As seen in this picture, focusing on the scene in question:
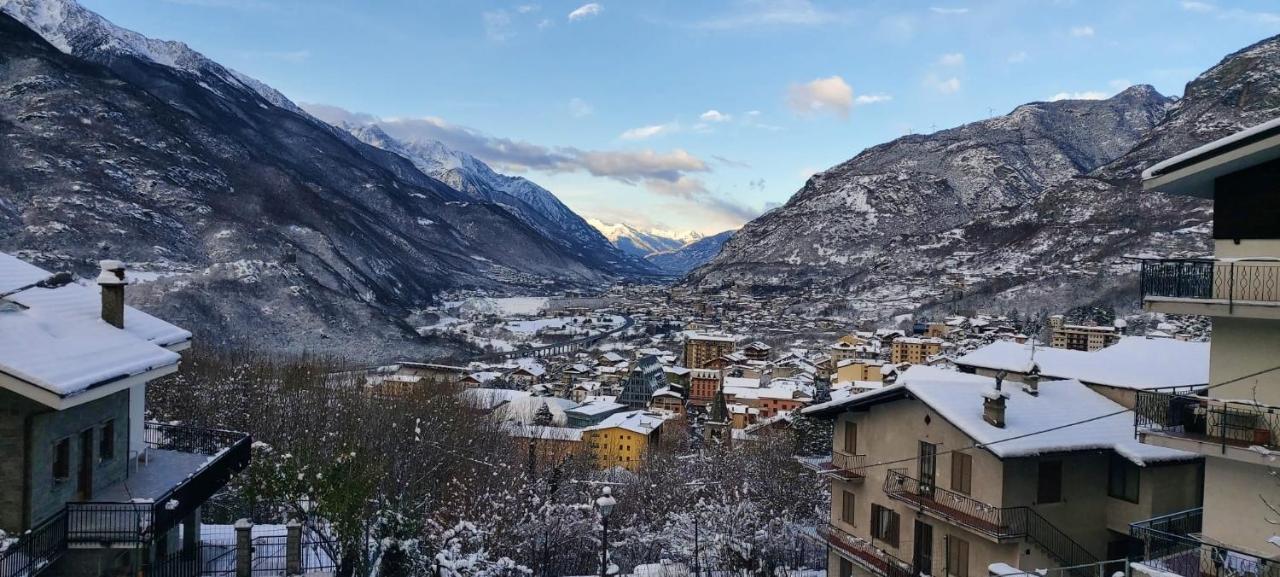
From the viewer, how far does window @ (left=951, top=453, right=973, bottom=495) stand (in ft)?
45.9

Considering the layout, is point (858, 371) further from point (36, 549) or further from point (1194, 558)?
point (36, 549)

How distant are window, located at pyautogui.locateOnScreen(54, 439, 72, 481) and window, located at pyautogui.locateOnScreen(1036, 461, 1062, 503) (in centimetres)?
1542

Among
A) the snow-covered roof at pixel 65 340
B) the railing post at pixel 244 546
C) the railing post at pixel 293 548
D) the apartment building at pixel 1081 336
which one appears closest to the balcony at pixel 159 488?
the railing post at pixel 244 546

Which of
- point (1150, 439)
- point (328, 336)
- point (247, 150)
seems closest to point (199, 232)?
point (328, 336)

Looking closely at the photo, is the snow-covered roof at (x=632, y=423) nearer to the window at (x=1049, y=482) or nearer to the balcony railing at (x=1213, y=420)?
the window at (x=1049, y=482)

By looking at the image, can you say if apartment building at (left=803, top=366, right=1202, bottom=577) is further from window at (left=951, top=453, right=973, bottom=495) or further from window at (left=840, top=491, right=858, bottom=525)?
window at (left=840, top=491, right=858, bottom=525)

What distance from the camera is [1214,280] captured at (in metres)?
8.23

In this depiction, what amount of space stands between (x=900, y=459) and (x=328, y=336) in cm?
8168

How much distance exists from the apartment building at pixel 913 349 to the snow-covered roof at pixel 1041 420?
7672 centimetres

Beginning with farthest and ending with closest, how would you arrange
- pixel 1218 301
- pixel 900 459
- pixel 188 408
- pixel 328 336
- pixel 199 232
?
pixel 199 232, pixel 328 336, pixel 188 408, pixel 900 459, pixel 1218 301

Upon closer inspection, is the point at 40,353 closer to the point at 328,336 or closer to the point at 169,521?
the point at 169,521

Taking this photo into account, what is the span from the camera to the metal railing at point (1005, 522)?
13.2 meters

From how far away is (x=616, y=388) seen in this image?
8656 cm

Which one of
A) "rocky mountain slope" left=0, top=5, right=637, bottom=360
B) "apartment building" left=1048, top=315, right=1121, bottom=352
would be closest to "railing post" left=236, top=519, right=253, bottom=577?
"rocky mountain slope" left=0, top=5, right=637, bottom=360
